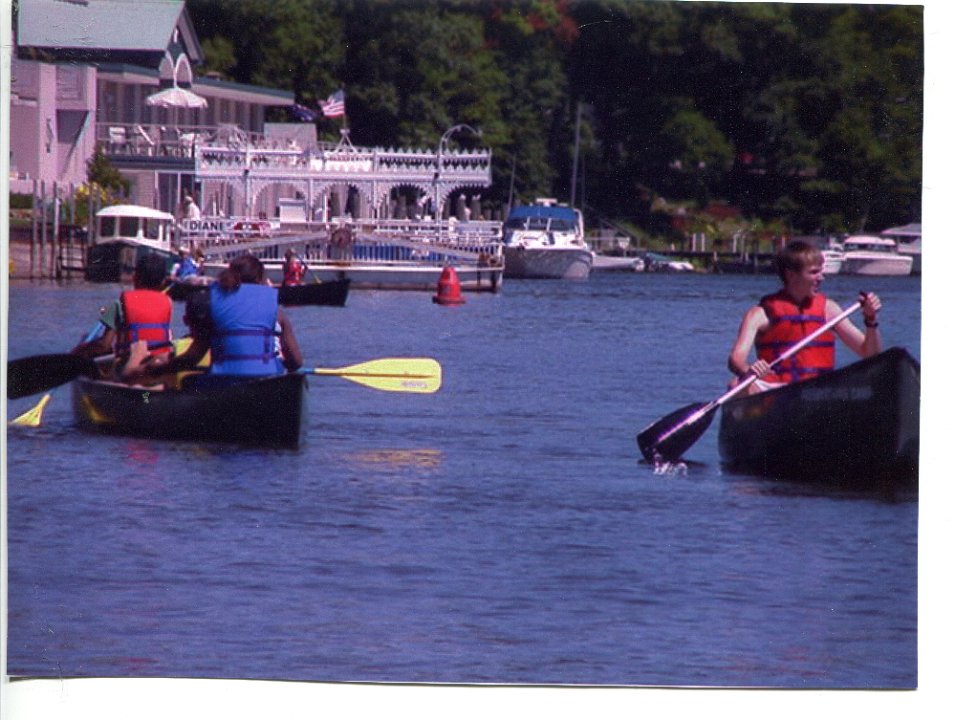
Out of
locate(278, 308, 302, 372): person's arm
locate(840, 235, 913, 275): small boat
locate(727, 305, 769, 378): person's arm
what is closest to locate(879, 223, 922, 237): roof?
locate(840, 235, 913, 275): small boat

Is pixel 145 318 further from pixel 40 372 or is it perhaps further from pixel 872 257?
pixel 872 257

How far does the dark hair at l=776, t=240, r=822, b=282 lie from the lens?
8.64m

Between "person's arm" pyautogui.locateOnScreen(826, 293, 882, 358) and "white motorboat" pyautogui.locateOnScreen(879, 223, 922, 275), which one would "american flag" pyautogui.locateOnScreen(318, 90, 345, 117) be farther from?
"person's arm" pyautogui.locateOnScreen(826, 293, 882, 358)

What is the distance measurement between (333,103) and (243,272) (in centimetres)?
323

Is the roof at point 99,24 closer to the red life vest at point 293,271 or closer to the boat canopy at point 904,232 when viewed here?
the boat canopy at point 904,232

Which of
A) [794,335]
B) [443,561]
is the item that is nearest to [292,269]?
[794,335]

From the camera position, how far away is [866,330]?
27.6 feet

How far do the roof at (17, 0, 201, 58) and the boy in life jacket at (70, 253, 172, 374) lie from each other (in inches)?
53.4

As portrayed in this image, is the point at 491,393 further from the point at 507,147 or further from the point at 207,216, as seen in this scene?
the point at 207,216

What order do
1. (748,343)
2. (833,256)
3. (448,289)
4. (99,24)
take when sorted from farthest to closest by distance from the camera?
(448,289)
(833,256)
(748,343)
(99,24)

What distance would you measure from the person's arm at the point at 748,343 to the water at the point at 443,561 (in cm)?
70

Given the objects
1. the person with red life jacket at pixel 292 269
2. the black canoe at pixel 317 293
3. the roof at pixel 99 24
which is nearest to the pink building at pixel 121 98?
the roof at pixel 99 24

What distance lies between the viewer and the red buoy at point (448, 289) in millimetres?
26422

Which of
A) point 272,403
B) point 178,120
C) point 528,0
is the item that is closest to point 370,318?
point 178,120
